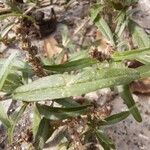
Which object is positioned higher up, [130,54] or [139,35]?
[130,54]

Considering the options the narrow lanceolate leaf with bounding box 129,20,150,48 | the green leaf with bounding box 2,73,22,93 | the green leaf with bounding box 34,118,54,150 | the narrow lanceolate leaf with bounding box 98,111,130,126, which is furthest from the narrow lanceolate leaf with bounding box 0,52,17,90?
the narrow lanceolate leaf with bounding box 129,20,150,48

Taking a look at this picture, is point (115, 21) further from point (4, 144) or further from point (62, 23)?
point (4, 144)

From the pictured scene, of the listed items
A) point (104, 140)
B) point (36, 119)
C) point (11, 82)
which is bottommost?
point (104, 140)

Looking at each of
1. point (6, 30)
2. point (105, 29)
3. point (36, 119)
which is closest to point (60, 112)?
point (36, 119)

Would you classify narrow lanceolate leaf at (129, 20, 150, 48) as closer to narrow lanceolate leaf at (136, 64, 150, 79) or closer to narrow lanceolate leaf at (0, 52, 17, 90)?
narrow lanceolate leaf at (136, 64, 150, 79)

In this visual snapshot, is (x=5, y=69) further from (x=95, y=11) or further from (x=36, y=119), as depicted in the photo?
(x=95, y=11)

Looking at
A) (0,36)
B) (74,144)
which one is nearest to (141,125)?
(74,144)
